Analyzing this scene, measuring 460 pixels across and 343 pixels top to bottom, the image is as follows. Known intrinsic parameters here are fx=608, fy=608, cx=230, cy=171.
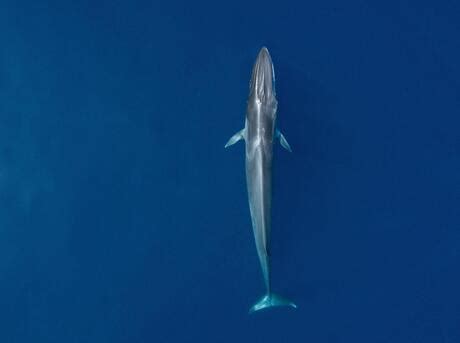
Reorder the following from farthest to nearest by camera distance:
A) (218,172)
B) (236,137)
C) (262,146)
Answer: (218,172) < (236,137) < (262,146)

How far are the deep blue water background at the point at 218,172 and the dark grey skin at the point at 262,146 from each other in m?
0.97

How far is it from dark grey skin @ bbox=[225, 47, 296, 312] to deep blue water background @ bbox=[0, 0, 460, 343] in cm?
97

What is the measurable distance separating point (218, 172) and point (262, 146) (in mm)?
1940

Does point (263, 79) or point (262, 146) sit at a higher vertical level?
point (263, 79)

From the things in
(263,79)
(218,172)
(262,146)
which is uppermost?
(263,79)

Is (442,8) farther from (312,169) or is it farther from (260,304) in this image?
(260,304)

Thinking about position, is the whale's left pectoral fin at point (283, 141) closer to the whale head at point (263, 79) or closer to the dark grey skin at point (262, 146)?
the dark grey skin at point (262, 146)

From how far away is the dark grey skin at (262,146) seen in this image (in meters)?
12.7

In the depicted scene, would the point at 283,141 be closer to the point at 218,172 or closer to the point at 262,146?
the point at 262,146

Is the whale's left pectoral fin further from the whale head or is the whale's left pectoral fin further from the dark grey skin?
the whale head

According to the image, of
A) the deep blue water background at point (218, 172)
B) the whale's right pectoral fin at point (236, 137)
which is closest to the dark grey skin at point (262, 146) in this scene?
the whale's right pectoral fin at point (236, 137)

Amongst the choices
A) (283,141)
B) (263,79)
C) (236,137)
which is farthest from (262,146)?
(263,79)

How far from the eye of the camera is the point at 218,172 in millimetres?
14297

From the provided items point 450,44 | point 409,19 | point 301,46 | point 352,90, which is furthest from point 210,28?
point 450,44
